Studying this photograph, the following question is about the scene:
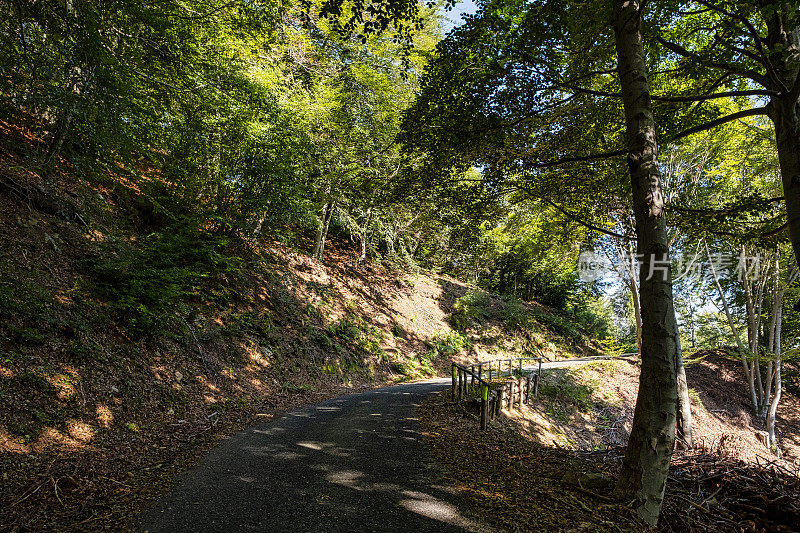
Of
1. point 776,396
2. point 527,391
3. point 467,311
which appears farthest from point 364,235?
point 776,396

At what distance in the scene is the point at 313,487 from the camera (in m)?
4.39

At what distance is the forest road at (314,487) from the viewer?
3.61m

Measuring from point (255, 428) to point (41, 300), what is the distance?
439 centimetres

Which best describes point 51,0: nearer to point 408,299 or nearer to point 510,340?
point 408,299

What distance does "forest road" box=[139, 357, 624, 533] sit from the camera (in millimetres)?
3609

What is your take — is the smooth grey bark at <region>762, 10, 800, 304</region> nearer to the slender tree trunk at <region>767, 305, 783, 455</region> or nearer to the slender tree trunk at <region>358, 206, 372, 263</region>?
the slender tree trunk at <region>358, 206, 372, 263</region>

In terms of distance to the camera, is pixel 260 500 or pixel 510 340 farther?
pixel 510 340

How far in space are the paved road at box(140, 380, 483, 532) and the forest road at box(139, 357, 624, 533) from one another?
11mm

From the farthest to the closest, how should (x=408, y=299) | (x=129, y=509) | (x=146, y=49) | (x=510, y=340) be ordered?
1. (x=510, y=340)
2. (x=408, y=299)
3. (x=146, y=49)
4. (x=129, y=509)

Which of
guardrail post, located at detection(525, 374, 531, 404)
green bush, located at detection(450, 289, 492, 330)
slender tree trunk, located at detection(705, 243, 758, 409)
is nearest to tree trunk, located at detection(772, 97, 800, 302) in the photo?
guardrail post, located at detection(525, 374, 531, 404)

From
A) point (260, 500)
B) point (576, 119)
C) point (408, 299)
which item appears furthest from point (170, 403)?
point (408, 299)

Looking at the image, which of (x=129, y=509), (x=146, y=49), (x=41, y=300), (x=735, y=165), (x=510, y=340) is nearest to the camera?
(x=129, y=509)

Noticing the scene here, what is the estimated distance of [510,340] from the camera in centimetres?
2492

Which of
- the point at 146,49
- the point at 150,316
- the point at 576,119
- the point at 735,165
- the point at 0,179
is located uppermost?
the point at 735,165
